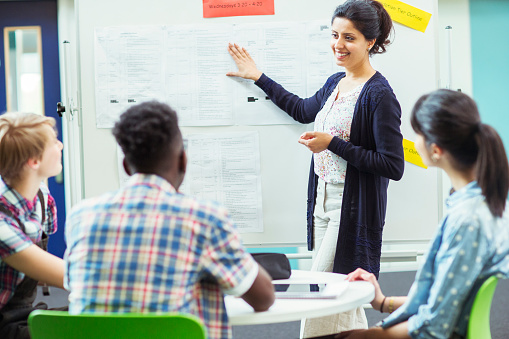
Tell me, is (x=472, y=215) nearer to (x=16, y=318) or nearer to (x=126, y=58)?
(x=16, y=318)

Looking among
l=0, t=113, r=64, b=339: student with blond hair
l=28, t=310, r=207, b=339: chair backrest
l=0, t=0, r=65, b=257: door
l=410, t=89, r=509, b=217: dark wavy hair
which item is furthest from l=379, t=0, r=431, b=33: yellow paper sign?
l=0, t=0, r=65, b=257: door

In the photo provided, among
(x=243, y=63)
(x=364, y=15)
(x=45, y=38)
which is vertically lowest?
(x=243, y=63)

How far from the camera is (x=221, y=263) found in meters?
1.21

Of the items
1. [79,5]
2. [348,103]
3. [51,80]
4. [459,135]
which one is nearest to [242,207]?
[348,103]

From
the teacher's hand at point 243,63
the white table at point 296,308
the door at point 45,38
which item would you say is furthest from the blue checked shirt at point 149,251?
the door at point 45,38

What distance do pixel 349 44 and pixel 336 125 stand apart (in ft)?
1.08

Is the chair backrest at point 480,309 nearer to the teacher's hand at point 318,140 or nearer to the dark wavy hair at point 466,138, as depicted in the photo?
the dark wavy hair at point 466,138

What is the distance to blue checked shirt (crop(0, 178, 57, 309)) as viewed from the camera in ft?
5.10

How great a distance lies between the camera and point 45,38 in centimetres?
474

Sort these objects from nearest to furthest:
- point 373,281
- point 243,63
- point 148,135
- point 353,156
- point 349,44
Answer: point 148,135 → point 373,281 → point 353,156 → point 349,44 → point 243,63

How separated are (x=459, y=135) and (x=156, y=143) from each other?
0.72 meters

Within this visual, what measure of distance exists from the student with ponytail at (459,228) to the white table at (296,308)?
0.10 metres

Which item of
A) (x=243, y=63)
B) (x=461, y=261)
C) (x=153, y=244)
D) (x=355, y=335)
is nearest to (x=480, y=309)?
(x=461, y=261)

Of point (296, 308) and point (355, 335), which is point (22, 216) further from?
point (355, 335)
